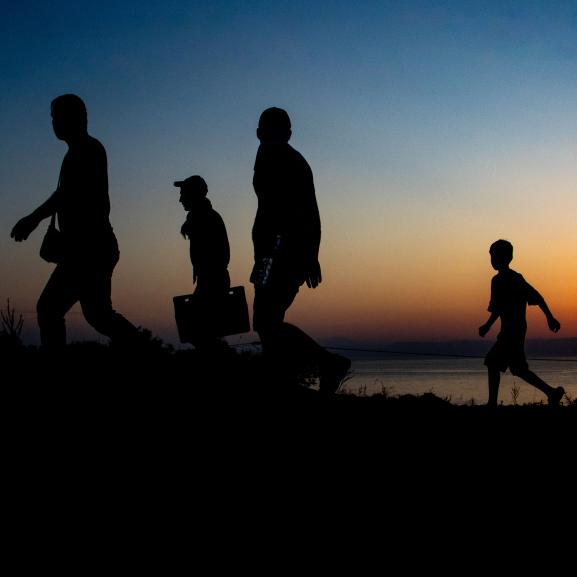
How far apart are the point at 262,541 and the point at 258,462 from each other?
3.32ft

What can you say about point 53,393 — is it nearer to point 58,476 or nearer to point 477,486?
point 58,476

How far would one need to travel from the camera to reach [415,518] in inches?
156

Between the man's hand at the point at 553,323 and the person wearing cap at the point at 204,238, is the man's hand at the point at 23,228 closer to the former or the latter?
the person wearing cap at the point at 204,238

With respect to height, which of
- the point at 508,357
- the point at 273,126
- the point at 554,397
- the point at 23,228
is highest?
the point at 273,126

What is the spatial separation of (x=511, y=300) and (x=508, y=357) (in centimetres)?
75

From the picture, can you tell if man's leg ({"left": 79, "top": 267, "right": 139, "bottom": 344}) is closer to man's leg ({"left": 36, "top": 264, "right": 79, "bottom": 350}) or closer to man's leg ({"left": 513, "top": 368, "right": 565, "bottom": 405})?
man's leg ({"left": 36, "top": 264, "right": 79, "bottom": 350})

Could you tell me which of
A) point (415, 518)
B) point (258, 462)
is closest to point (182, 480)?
point (258, 462)

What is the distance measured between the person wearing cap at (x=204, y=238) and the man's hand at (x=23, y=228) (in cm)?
271

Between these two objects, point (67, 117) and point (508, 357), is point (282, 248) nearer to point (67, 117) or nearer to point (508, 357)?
point (67, 117)

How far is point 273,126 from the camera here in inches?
231

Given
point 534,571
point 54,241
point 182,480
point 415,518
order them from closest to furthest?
point 534,571, point 415,518, point 182,480, point 54,241

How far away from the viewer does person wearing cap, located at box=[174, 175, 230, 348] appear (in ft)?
28.0

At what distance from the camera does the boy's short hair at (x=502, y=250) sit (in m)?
9.49

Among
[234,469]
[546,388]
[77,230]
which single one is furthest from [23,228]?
[546,388]
